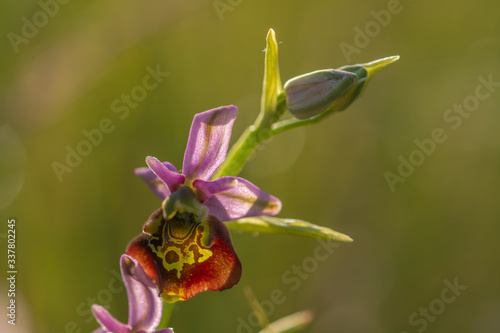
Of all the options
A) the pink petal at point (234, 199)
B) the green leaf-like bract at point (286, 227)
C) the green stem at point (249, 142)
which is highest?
the green stem at point (249, 142)

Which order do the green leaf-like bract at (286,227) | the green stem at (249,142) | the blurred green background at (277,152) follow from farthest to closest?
1. the blurred green background at (277,152)
2. the green stem at (249,142)
3. the green leaf-like bract at (286,227)

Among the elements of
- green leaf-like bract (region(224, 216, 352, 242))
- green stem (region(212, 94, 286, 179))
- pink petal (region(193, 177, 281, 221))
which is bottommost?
green leaf-like bract (region(224, 216, 352, 242))

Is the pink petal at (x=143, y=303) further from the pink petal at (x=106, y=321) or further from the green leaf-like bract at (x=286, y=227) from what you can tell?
the green leaf-like bract at (x=286, y=227)

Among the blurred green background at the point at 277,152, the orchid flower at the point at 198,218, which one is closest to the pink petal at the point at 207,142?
the orchid flower at the point at 198,218

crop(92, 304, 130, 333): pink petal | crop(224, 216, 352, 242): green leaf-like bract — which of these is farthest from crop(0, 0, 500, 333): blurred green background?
crop(224, 216, 352, 242): green leaf-like bract

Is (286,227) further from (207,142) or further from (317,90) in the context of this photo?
(317,90)

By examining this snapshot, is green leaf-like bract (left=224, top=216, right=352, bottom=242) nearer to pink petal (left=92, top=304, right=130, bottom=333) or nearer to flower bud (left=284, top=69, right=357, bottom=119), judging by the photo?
flower bud (left=284, top=69, right=357, bottom=119)
